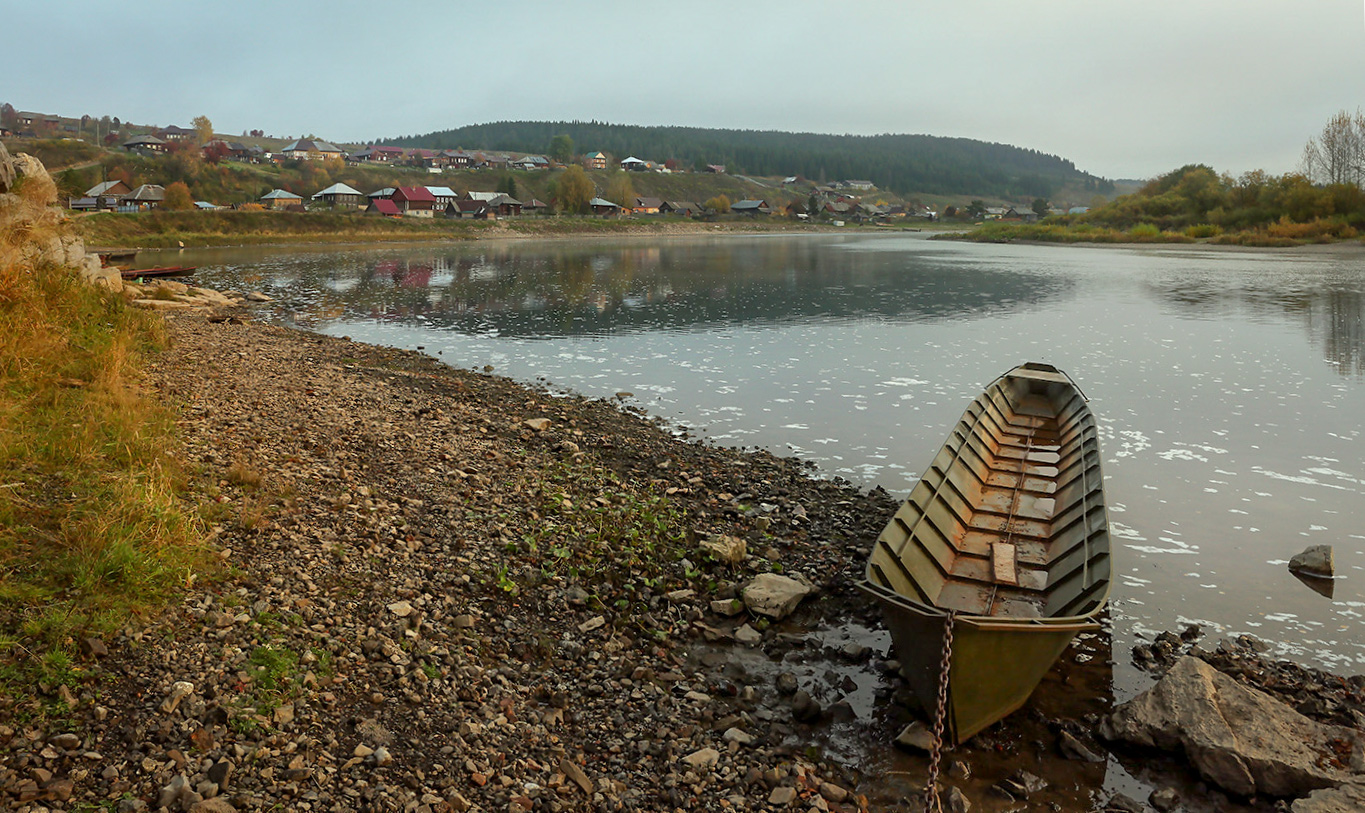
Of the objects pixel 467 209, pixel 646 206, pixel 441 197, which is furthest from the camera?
pixel 646 206

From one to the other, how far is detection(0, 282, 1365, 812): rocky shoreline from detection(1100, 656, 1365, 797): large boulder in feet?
0.64

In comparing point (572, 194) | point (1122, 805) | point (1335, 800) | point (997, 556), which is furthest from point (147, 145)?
point (1335, 800)

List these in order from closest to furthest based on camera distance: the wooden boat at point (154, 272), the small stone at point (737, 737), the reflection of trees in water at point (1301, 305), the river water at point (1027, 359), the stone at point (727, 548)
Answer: the small stone at point (737, 737), the stone at point (727, 548), the river water at point (1027, 359), the reflection of trees in water at point (1301, 305), the wooden boat at point (154, 272)

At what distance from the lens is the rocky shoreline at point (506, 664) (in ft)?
17.2

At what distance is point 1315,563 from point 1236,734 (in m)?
5.23

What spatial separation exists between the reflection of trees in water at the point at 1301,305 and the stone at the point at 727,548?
76.1 ft

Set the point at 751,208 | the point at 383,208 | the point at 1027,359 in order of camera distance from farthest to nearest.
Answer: the point at 751,208
the point at 383,208
the point at 1027,359

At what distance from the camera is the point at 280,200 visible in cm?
10994

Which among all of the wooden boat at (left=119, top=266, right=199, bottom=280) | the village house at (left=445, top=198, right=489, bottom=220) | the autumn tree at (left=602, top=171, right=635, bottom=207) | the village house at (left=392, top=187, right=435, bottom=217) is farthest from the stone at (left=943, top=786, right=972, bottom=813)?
the autumn tree at (left=602, top=171, right=635, bottom=207)

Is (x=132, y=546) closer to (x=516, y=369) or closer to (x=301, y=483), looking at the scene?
(x=301, y=483)

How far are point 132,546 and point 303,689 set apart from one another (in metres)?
2.10

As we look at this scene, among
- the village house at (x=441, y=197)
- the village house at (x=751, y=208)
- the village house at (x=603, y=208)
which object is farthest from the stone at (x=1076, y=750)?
the village house at (x=751, y=208)

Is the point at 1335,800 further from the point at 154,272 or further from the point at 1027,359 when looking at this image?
the point at 154,272

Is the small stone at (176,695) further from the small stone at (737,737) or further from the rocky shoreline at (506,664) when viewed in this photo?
the small stone at (737,737)
